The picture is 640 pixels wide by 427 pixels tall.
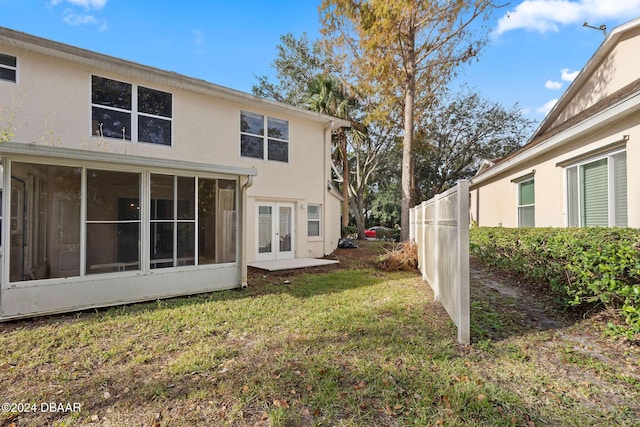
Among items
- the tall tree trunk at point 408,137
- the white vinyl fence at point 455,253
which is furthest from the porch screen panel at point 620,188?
the tall tree trunk at point 408,137

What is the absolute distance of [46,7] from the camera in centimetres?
848

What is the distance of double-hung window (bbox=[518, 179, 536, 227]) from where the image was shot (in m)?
7.99

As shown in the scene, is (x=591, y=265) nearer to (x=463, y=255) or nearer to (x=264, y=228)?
(x=463, y=255)

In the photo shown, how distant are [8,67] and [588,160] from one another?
12206 millimetres

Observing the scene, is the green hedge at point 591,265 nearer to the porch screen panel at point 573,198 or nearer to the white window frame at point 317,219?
the porch screen panel at point 573,198

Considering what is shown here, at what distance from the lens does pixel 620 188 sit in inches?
196

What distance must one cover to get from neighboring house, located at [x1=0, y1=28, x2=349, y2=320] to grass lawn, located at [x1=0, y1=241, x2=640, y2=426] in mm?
774

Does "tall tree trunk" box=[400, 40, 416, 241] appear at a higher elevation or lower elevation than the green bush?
higher

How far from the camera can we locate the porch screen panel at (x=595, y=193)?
534cm

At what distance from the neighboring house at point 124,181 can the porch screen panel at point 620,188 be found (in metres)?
6.41

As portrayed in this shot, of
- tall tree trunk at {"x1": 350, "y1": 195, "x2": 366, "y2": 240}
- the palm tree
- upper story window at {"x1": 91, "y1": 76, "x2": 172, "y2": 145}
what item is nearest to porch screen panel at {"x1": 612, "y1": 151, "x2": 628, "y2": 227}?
upper story window at {"x1": 91, "y1": 76, "x2": 172, "y2": 145}

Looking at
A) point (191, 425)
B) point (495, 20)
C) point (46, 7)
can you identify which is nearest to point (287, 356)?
point (191, 425)

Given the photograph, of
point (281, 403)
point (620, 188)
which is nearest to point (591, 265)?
point (620, 188)

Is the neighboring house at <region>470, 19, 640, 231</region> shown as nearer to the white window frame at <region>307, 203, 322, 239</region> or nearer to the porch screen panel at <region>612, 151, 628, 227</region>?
the porch screen panel at <region>612, 151, 628, 227</region>
